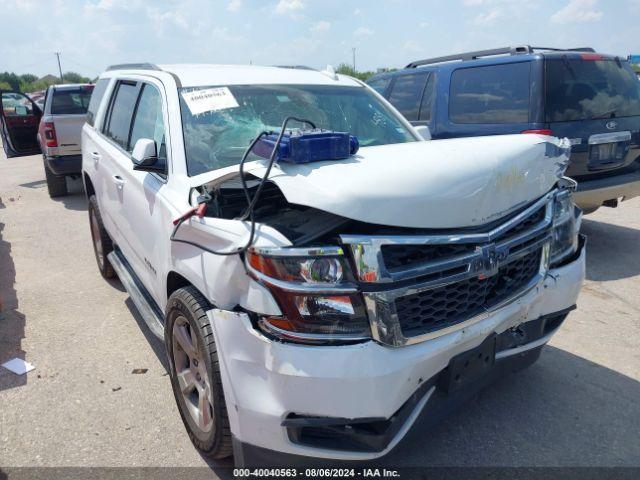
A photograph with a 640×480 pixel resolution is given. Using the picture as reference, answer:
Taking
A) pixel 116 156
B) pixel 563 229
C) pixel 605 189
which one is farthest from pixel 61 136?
pixel 563 229

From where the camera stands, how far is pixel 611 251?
5.80 meters

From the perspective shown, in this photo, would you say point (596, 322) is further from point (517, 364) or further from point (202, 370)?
point (202, 370)

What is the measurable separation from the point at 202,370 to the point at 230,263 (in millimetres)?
641

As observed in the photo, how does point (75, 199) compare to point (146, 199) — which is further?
point (75, 199)

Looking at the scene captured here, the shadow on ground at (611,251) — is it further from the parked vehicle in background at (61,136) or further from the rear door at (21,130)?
the rear door at (21,130)

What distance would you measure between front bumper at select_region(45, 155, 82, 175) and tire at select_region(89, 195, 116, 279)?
429 centimetres

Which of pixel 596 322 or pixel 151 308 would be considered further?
pixel 596 322

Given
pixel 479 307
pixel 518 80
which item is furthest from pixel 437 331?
pixel 518 80

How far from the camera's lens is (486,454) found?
2.66 m

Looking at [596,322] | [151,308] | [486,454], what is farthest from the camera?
[596,322]

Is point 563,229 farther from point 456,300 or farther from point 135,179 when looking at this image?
point 135,179

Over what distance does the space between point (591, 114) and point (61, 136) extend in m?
8.00

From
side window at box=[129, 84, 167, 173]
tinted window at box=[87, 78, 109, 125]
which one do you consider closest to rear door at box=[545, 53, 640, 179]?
side window at box=[129, 84, 167, 173]

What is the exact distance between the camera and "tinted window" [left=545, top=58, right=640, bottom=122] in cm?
527
